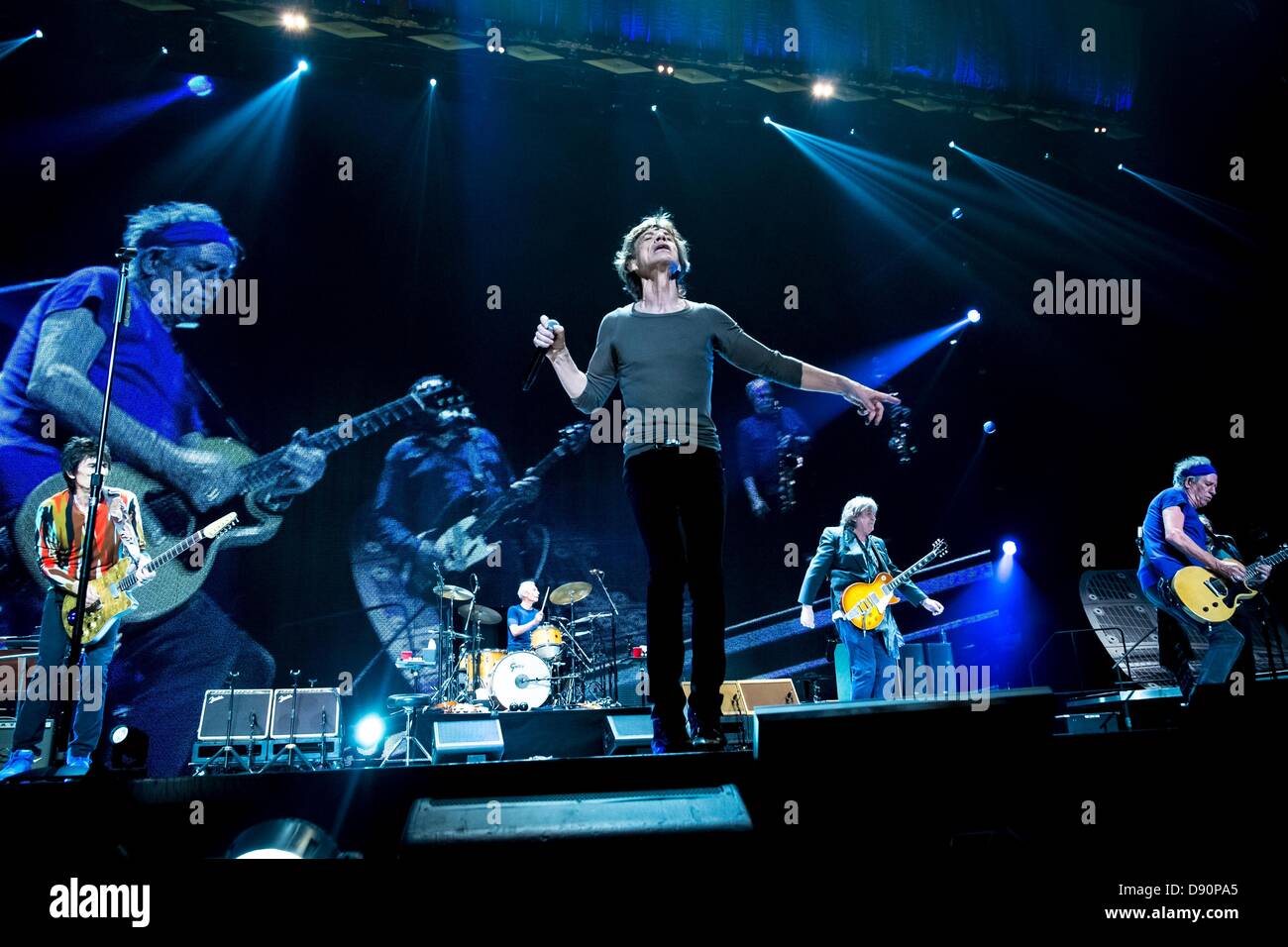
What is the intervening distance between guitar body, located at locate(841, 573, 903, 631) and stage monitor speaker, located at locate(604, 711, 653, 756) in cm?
390

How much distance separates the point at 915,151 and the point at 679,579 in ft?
32.8

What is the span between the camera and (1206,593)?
5.39 m

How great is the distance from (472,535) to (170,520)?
292 centimetres

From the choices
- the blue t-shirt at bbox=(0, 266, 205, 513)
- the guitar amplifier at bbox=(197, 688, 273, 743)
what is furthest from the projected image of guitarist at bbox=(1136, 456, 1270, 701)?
the blue t-shirt at bbox=(0, 266, 205, 513)

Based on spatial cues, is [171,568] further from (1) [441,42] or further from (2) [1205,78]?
(2) [1205,78]

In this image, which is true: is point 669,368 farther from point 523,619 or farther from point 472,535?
point 472,535

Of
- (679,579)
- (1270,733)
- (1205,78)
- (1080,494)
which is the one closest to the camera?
(1270,733)

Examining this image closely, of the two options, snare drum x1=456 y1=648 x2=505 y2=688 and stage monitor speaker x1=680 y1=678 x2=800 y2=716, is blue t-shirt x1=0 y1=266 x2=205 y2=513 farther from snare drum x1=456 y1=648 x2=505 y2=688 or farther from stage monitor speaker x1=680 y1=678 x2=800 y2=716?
stage monitor speaker x1=680 y1=678 x2=800 y2=716

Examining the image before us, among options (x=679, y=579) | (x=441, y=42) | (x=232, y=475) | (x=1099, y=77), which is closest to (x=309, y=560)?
(x=232, y=475)

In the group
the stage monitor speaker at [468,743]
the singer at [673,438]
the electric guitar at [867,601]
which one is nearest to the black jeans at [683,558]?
the singer at [673,438]

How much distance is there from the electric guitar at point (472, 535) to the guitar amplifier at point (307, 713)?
1.84 m

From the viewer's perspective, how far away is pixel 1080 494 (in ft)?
36.1

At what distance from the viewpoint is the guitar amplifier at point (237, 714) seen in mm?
7566

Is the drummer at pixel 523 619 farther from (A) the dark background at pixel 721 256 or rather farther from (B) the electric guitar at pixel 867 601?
(B) the electric guitar at pixel 867 601
